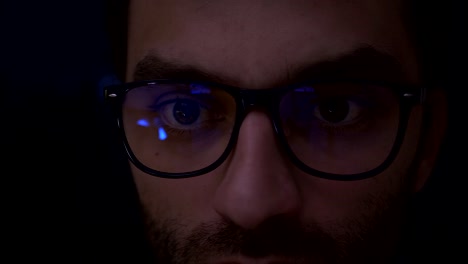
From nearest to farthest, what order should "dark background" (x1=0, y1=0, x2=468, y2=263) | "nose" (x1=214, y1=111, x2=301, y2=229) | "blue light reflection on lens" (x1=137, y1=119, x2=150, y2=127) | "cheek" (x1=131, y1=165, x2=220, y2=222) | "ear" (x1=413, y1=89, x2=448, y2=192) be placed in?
"nose" (x1=214, y1=111, x2=301, y2=229), "cheek" (x1=131, y1=165, x2=220, y2=222), "blue light reflection on lens" (x1=137, y1=119, x2=150, y2=127), "ear" (x1=413, y1=89, x2=448, y2=192), "dark background" (x1=0, y1=0, x2=468, y2=263)

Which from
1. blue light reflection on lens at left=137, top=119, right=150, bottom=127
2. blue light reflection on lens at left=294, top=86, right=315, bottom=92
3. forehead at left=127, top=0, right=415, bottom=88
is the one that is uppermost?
forehead at left=127, top=0, right=415, bottom=88

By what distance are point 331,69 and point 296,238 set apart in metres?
0.36

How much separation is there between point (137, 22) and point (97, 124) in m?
1.02

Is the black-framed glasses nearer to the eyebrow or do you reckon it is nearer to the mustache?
the eyebrow

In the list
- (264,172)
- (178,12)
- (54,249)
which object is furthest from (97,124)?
(264,172)

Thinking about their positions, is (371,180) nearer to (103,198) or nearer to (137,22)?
(137,22)

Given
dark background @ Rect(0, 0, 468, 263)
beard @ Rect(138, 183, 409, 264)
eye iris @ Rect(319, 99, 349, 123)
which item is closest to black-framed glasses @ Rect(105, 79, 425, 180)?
eye iris @ Rect(319, 99, 349, 123)

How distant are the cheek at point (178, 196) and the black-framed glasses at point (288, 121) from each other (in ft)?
0.10

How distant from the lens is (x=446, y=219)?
1.71m

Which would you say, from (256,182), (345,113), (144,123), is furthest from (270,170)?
(144,123)

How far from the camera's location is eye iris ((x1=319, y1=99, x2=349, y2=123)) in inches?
32.2

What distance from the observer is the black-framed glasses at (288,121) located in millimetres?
766

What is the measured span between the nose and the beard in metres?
0.03

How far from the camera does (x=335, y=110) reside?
83 centimetres
